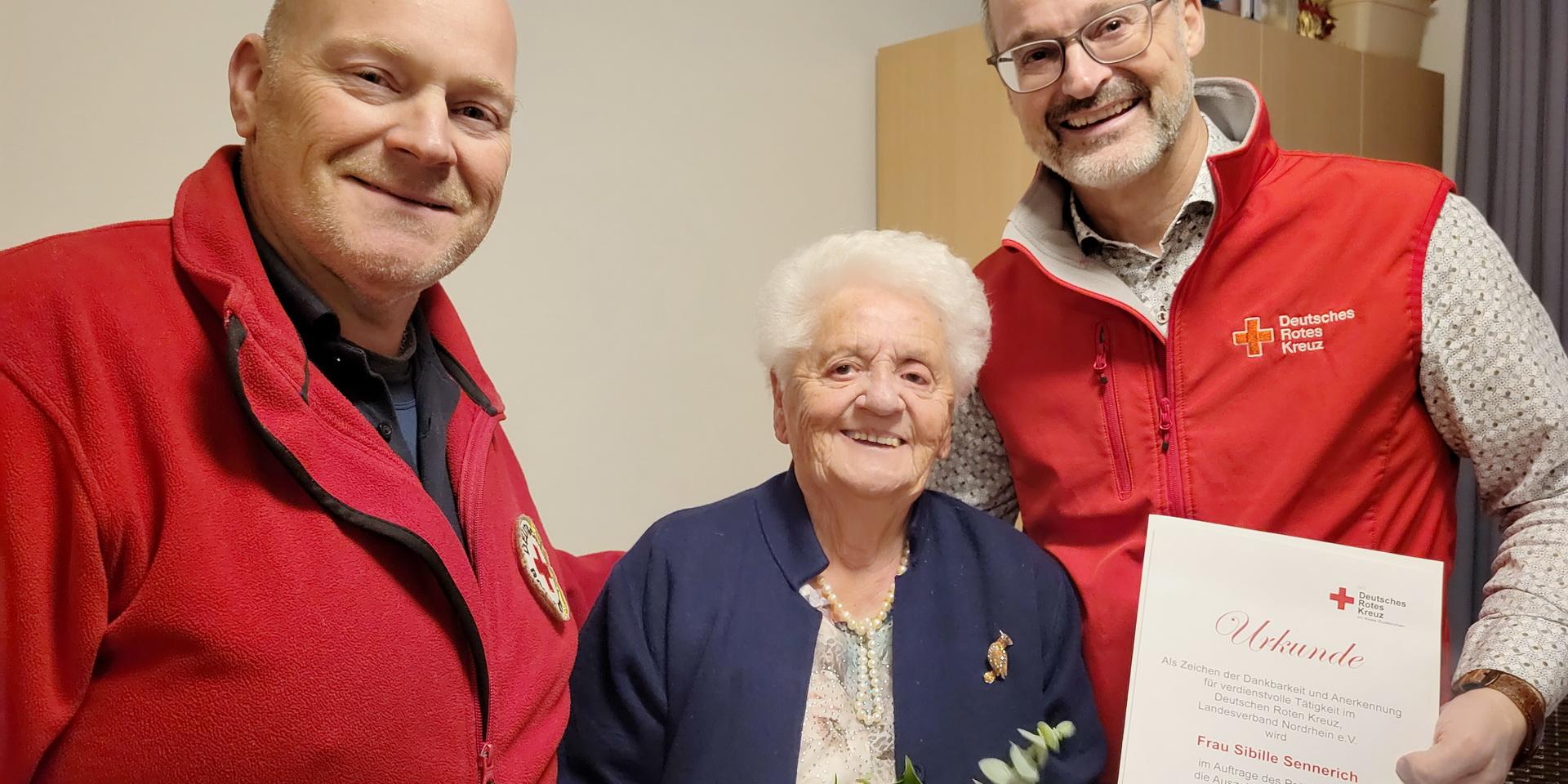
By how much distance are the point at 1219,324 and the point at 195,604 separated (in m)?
1.25

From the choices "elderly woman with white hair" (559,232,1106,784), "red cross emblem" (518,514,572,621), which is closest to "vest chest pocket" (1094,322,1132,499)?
"elderly woman with white hair" (559,232,1106,784)

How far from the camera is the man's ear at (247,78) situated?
126 centimetres

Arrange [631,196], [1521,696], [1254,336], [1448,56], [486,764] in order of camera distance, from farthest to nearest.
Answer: [1448,56] < [631,196] < [1254,336] < [1521,696] < [486,764]

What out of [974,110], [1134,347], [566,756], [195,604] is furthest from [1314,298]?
[974,110]

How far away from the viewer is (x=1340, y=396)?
5.02ft

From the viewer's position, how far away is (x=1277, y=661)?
1313 millimetres

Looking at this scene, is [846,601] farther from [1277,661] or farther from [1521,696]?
[1521,696]

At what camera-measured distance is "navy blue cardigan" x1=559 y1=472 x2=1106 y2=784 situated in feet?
4.67

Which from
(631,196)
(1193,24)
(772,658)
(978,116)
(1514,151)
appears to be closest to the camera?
(772,658)

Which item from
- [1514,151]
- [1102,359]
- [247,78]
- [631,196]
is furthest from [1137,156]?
[1514,151]

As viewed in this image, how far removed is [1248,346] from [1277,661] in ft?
1.45

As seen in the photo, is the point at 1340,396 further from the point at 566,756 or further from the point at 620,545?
the point at 620,545

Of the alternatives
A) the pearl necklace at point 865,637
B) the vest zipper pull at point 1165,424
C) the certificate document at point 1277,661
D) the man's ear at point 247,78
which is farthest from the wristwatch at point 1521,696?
the man's ear at point 247,78

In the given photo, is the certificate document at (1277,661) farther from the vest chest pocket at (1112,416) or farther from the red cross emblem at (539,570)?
the red cross emblem at (539,570)
